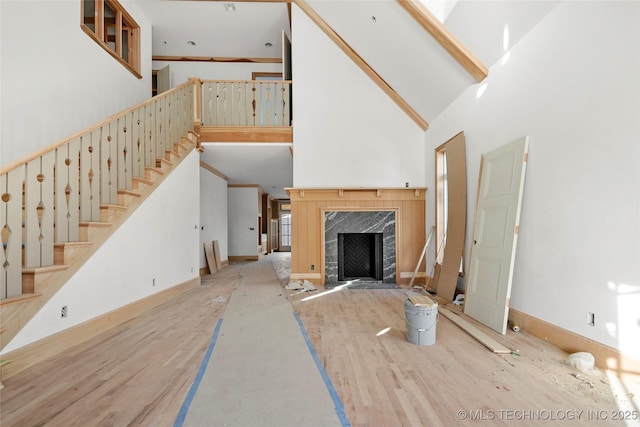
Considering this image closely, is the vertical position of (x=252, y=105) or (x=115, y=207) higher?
(x=252, y=105)

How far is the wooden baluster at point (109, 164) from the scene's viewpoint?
139 inches

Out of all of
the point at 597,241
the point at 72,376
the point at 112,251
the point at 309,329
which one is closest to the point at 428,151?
the point at 597,241

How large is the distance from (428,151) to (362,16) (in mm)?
2570

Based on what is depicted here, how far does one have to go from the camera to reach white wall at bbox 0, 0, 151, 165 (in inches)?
129

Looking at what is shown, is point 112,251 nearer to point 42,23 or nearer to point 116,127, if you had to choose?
point 116,127

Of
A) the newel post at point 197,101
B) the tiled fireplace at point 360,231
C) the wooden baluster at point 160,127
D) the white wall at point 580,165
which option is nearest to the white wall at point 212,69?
the newel post at point 197,101

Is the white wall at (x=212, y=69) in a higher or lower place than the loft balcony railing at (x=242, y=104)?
higher

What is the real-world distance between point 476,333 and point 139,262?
13.6 feet

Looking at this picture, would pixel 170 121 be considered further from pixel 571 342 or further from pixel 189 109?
pixel 571 342

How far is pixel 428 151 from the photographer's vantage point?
5.72 meters

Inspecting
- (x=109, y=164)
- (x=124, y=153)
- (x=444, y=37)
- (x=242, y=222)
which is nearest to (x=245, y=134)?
(x=124, y=153)

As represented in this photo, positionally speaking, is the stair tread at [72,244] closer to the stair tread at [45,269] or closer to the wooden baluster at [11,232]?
the stair tread at [45,269]

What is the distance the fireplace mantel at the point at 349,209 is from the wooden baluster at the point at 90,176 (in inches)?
121

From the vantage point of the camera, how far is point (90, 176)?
3.34m
